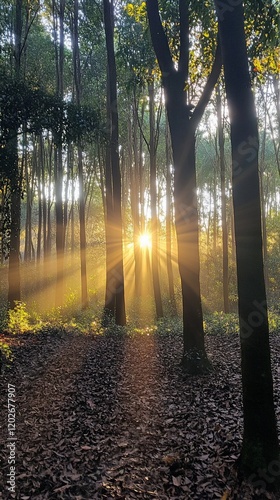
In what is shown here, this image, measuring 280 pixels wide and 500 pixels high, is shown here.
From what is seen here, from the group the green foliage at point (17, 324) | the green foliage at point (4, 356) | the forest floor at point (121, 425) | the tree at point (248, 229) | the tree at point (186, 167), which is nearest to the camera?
the tree at point (248, 229)

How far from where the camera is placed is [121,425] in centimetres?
510

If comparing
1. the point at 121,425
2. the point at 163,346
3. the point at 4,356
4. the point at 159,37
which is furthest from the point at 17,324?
the point at 159,37

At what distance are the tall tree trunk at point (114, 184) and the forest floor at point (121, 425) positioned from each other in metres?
3.25

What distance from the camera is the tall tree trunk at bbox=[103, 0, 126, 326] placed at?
1091cm

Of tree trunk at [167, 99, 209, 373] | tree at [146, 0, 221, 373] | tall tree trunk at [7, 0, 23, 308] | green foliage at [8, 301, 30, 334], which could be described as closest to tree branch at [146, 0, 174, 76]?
tree at [146, 0, 221, 373]

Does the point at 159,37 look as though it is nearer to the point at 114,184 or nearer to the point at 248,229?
the point at 248,229

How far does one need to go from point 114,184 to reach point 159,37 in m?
5.36

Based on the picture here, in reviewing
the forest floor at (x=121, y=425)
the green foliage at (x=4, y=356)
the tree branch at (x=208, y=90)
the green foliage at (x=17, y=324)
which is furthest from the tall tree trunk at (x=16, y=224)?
the tree branch at (x=208, y=90)

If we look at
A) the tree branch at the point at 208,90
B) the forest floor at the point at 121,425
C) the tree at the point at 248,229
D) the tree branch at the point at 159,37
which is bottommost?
the forest floor at the point at 121,425

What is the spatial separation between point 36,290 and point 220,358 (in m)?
15.4

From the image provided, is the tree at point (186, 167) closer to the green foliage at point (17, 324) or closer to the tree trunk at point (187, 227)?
the tree trunk at point (187, 227)

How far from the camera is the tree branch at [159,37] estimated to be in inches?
253

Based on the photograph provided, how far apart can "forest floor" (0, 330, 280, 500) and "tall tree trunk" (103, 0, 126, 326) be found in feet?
10.7

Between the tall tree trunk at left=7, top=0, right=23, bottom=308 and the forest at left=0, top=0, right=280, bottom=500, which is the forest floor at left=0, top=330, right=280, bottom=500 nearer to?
the forest at left=0, top=0, right=280, bottom=500
